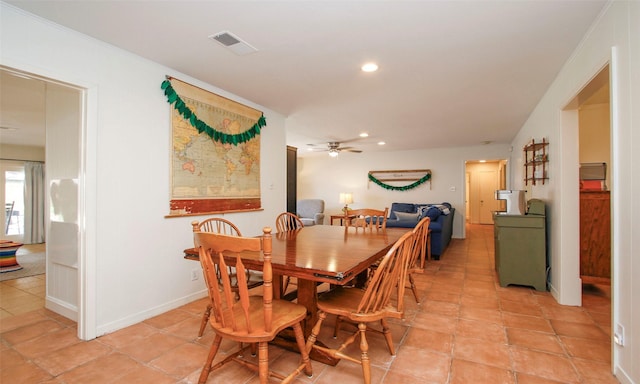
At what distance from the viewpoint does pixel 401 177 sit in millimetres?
7758

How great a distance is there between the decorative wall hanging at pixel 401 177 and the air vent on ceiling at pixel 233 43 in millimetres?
5952

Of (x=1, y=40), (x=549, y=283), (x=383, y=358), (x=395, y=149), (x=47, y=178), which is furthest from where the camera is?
(x=395, y=149)

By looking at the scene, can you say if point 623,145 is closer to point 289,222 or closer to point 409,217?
point 289,222

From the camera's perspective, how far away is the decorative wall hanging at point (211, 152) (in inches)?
113

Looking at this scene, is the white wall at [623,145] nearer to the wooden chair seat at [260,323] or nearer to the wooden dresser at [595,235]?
the wooden dresser at [595,235]

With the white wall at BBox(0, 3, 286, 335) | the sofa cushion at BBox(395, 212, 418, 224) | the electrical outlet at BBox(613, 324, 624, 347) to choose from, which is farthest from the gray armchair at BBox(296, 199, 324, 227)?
the electrical outlet at BBox(613, 324, 624, 347)

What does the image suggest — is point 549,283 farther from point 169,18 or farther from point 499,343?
point 169,18

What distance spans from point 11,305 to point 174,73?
2816 millimetres

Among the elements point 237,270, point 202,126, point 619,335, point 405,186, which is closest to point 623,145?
point 619,335

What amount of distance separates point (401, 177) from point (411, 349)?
6.03 meters

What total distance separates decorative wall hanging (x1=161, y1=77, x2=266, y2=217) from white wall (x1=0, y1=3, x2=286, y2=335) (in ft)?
0.33

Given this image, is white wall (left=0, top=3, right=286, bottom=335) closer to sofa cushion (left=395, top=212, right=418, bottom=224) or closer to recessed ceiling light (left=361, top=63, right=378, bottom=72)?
recessed ceiling light (left=361, top=63, right=378, bottom=72)

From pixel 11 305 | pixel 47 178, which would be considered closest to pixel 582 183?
pixel 47 178

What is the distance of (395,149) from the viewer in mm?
7641
